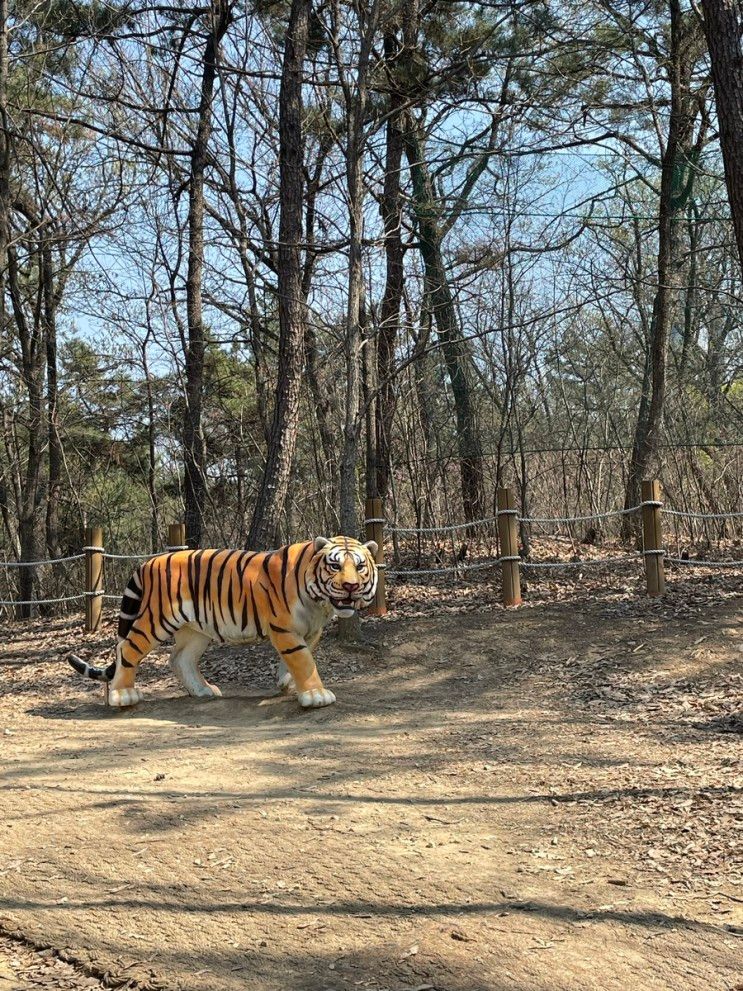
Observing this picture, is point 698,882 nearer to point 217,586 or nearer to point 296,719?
point 296,719

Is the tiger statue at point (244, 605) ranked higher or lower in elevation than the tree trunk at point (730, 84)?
lower

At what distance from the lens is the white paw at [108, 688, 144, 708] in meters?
7.32

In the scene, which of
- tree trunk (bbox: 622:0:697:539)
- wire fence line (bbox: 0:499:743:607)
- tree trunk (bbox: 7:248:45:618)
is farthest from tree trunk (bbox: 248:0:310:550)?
tree trunk (bbox: 7:248:45:618)

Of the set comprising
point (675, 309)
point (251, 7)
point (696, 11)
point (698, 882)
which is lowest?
point (698, 882)

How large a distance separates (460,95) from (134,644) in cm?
747

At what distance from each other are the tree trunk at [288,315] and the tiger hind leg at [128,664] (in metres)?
1.95

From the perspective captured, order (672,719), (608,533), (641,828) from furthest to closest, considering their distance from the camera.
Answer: (608,533) → (672,719) → (641,828)

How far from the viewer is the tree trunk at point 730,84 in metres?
6.24

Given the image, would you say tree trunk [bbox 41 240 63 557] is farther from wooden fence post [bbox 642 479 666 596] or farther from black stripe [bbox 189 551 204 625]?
wooden fence post [bbox 642 479 666 596]

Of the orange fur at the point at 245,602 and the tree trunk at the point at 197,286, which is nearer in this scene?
the orange fur at the point at 245,602

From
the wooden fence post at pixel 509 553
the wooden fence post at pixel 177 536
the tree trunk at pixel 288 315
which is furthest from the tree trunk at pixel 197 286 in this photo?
the wooden fence post at pixel 509 553

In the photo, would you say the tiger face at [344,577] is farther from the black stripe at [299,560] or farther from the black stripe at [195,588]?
the black stripe at [195,588]

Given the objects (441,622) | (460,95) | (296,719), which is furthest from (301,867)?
(460,95)

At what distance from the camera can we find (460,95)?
11.3m
